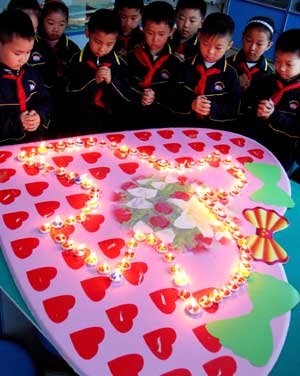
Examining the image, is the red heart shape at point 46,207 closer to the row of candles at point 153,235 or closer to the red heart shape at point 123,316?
the row of candles at point 153,235

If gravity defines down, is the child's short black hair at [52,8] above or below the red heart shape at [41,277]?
above

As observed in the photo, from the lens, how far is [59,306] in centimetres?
108

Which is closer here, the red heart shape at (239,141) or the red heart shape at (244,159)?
the red heart shape at (244,159)

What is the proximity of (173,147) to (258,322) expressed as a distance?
91cm

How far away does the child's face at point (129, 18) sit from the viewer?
2934mm

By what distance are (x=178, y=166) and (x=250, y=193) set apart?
0.29 metres

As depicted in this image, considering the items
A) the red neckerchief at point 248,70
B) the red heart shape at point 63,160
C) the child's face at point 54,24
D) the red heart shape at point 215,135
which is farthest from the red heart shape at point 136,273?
the child's face at point 54,24

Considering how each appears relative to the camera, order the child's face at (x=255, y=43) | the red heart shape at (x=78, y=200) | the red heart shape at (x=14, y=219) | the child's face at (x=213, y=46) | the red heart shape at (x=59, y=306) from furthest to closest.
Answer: the child's face at (x=255, y=43) → the child's face at (x=213, y=46) → the red heart shape at (x=78, y=200) → the red heart shape at (x=14, y=219) → the red heart shape at (x=59, y=306)

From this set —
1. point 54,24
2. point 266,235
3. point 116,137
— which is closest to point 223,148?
point 116,137

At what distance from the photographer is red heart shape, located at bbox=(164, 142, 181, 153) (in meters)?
1.82

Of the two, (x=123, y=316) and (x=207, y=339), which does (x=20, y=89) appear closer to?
(x=123, y=316)

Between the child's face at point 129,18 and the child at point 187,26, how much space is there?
0.92 feet

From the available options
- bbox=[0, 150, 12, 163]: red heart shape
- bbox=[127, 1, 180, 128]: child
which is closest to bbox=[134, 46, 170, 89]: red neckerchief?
bbox=[127, 1, 180, 128]: child

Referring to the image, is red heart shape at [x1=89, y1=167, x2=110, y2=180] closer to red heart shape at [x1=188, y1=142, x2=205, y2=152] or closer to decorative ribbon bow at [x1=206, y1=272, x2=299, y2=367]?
red heart shape at [x1=188, y1=142, x2=205, y2=152]
